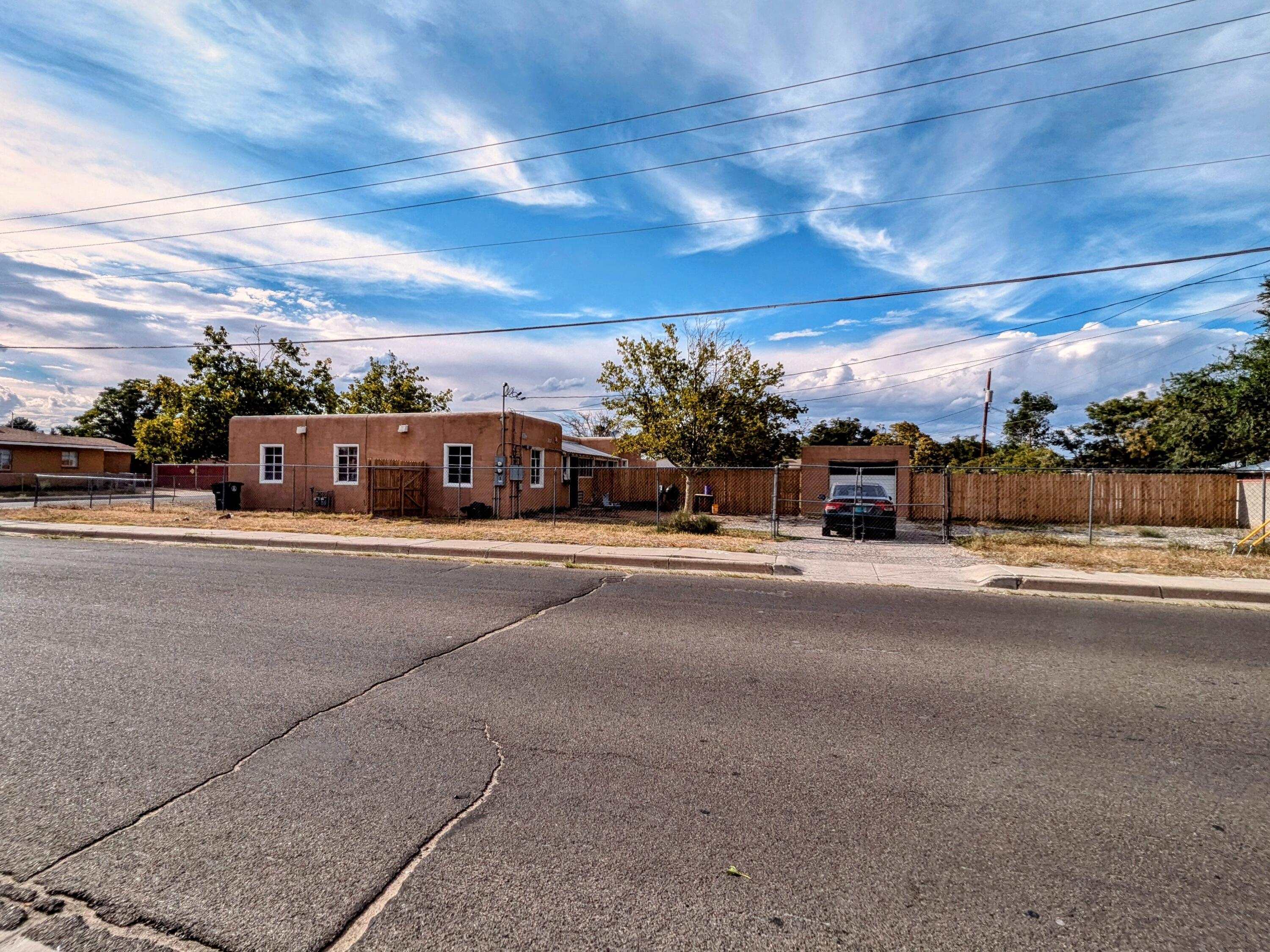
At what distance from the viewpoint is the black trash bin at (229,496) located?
73.4ft

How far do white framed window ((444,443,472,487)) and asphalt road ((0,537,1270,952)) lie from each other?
14.1 metres

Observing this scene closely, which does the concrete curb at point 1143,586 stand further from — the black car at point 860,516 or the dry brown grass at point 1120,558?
the black car at point 860,516

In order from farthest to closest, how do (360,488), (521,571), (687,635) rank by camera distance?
1. (360,488)
2. (521,571)
3. (687,635)

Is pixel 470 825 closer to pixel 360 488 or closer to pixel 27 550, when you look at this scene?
pixel 27 550

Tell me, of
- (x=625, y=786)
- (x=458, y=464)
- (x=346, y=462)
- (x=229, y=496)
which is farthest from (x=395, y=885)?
(x=229, y=496)

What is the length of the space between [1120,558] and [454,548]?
13475 millimetres

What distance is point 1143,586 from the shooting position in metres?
9.44

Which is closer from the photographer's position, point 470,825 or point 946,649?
point 470,825

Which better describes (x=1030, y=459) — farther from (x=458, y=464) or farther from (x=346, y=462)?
(x=346, y=462)

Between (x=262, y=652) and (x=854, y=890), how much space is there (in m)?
5.09

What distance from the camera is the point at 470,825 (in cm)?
284

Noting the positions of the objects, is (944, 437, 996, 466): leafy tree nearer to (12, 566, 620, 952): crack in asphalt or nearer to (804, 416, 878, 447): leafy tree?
(804, 416, 878, 447): leafy tree

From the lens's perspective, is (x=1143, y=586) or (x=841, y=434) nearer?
(x=1143, y=586)

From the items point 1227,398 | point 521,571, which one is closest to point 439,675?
point 521,571
